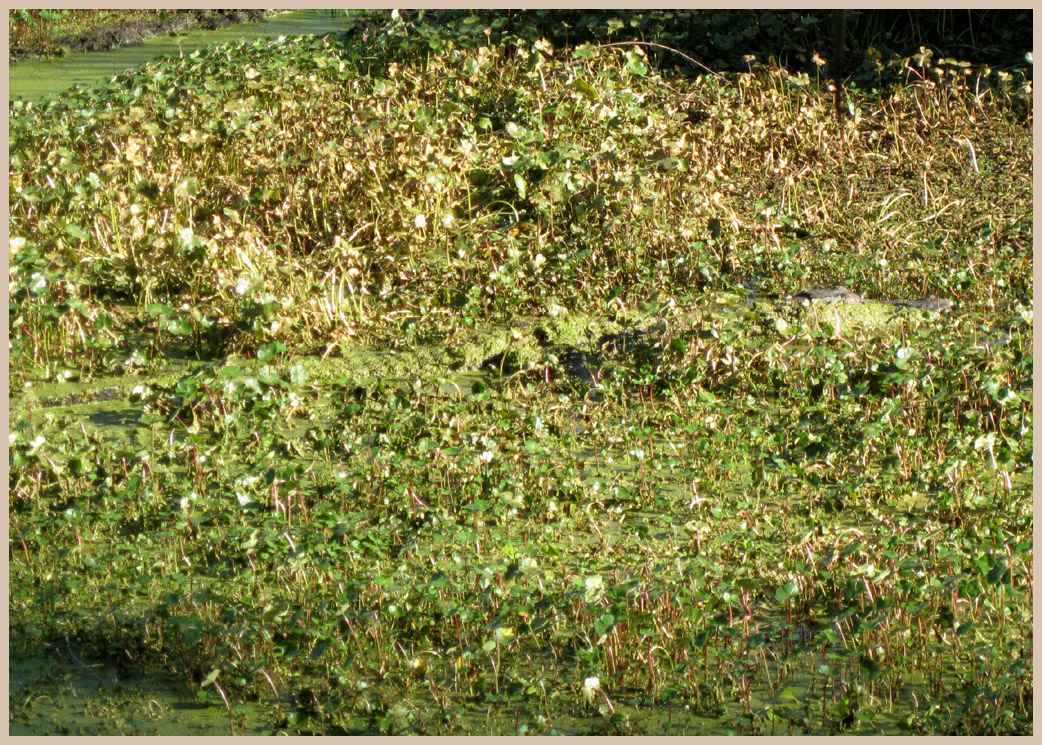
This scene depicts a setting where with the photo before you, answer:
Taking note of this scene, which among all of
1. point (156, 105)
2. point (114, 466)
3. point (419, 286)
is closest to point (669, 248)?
point (419, 286)

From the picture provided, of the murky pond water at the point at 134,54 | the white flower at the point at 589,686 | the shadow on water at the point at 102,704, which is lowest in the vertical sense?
the shadow on water at the point at 102,704

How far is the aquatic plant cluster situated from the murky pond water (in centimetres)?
196

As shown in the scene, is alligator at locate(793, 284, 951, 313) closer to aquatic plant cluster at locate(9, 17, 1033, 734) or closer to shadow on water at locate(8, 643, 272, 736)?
aquatic plant cluster at locate(9, 17, 1033, 734)

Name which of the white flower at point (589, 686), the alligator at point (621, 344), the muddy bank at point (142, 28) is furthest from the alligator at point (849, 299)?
the muddy bank at point (142, 28)

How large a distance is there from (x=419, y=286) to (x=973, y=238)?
2.70m

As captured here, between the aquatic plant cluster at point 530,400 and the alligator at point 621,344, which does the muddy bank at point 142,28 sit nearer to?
the aquatic plant cluster at point 530,400

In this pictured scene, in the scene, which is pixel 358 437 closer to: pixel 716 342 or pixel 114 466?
pixel 114 466

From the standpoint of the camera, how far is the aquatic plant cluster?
3223mm

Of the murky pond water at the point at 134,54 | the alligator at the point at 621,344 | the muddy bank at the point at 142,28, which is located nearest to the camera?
the alligator at the point at 621,344

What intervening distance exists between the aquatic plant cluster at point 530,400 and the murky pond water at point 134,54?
1.96m

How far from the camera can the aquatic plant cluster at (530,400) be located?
3223mm

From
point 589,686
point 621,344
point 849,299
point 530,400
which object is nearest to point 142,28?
point 621,344

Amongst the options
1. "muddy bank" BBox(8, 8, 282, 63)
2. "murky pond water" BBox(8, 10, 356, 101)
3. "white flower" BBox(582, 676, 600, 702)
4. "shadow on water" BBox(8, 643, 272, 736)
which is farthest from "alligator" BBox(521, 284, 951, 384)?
"muddy bank" BBox(8, 8, 282, 63)

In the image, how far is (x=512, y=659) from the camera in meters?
3.26
